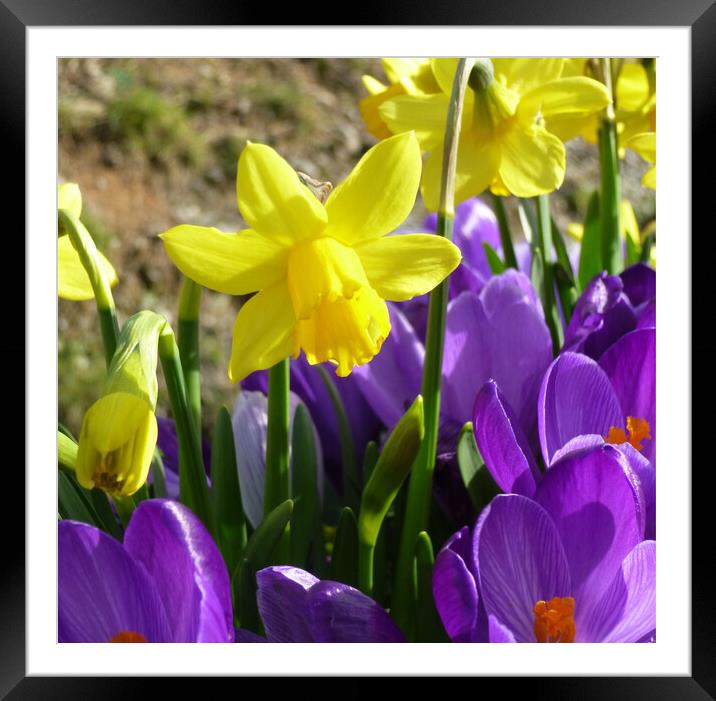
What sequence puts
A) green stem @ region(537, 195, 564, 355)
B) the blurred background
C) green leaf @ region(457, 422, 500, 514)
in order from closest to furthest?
green leaf @ region(457, 422, 500, 514)
green stem @ region(537, 195, 564, 355)
the blurred background

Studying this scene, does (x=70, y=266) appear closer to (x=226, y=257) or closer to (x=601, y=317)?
(x=226, y=257)

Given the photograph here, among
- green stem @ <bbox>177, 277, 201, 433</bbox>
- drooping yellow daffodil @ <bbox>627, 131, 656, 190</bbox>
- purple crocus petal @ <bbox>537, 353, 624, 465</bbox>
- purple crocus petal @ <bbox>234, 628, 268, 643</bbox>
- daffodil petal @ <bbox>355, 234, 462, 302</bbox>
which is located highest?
drooping yellow daffodil @ <bbox>627, 131, 656, 190</bbox>

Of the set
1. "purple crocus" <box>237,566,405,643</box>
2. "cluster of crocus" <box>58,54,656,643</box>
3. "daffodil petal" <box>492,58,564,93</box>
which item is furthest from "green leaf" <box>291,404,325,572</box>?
"daffodil petal" <box>492,58,564,93</box>

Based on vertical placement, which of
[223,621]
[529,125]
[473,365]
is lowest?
[223,621]

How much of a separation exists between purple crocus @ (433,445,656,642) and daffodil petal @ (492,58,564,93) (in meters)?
0.21

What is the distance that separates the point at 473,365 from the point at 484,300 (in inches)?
1.6

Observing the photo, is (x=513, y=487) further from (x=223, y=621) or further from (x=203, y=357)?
(x=203, y=357)

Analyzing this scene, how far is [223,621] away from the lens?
39 cm

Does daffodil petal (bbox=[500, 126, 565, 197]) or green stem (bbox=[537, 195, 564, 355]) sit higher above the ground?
daffodil petal (bbox=[500, 126, 565, 197])

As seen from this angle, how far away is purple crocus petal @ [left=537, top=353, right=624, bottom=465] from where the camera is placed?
0.44 meters

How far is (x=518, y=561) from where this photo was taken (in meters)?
0.40

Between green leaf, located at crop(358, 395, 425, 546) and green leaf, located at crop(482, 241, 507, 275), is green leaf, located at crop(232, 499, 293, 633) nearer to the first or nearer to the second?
green leaf, located at crop(358, 395, 425, 546)

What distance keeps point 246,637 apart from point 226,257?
0.17 m

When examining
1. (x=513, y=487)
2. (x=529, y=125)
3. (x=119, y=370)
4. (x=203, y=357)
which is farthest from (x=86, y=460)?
(x=203, y=357)
